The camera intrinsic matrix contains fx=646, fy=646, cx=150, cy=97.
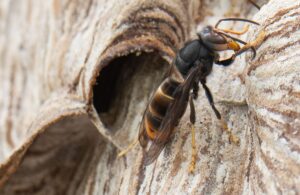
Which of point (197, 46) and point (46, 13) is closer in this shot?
point (197, 46)

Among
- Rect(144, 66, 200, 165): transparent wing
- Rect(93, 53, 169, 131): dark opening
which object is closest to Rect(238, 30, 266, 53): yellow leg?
Rect(144, 66, 200, 165): transparent wing

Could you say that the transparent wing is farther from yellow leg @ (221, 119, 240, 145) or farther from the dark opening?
the dark opening

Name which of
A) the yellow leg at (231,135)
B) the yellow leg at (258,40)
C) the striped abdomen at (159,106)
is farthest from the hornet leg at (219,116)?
the yellow leg at (258,40)

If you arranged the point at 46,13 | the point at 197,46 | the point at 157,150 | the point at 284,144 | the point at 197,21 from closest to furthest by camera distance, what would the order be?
the point at 284,144 → the point at 157,150 → the point at 197,46 → the point at 197,21 → the point at 46,13

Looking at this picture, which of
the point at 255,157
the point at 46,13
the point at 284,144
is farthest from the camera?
the point at 46,13

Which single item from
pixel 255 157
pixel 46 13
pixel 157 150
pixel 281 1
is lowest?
pixel 255 157

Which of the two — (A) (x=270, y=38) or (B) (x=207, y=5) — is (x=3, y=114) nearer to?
(B) (x=207, y=5)

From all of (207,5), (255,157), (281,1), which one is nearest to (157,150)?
(255,157)

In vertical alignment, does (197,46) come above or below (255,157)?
above

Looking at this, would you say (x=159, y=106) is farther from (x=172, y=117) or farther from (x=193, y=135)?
(x=193, y=135)
